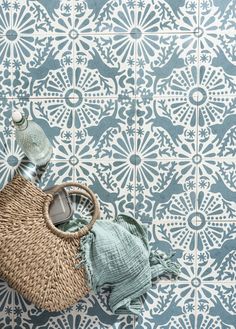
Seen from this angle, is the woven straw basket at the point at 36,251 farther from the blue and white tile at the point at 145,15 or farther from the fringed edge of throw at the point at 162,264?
the blue and white tile at the point at 145,15

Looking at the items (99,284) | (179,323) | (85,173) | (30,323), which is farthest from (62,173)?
(179,323)

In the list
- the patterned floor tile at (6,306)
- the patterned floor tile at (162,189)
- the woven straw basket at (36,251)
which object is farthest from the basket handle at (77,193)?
the patterned floor tile at (6,306)

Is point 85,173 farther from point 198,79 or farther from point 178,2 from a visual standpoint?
point 178,2

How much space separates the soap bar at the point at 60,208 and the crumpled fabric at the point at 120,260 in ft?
0.11

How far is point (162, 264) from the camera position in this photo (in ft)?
4.53

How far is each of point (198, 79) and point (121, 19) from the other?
0.88ft

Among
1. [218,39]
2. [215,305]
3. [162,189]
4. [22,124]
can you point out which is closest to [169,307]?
[215,305]

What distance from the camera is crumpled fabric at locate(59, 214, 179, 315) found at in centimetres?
130

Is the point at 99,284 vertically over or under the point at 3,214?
under

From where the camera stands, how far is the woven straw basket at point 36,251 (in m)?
1.29

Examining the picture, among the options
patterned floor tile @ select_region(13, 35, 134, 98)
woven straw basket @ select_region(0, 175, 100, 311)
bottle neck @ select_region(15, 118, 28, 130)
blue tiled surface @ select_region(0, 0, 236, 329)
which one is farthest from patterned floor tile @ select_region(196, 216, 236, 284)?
bottle neck @ select_region(15, 118, 28, 130)

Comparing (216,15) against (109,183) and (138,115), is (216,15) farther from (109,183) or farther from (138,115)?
(109,183)

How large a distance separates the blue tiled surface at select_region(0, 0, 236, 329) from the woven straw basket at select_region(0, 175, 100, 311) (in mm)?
89

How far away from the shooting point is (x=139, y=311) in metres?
1.37
